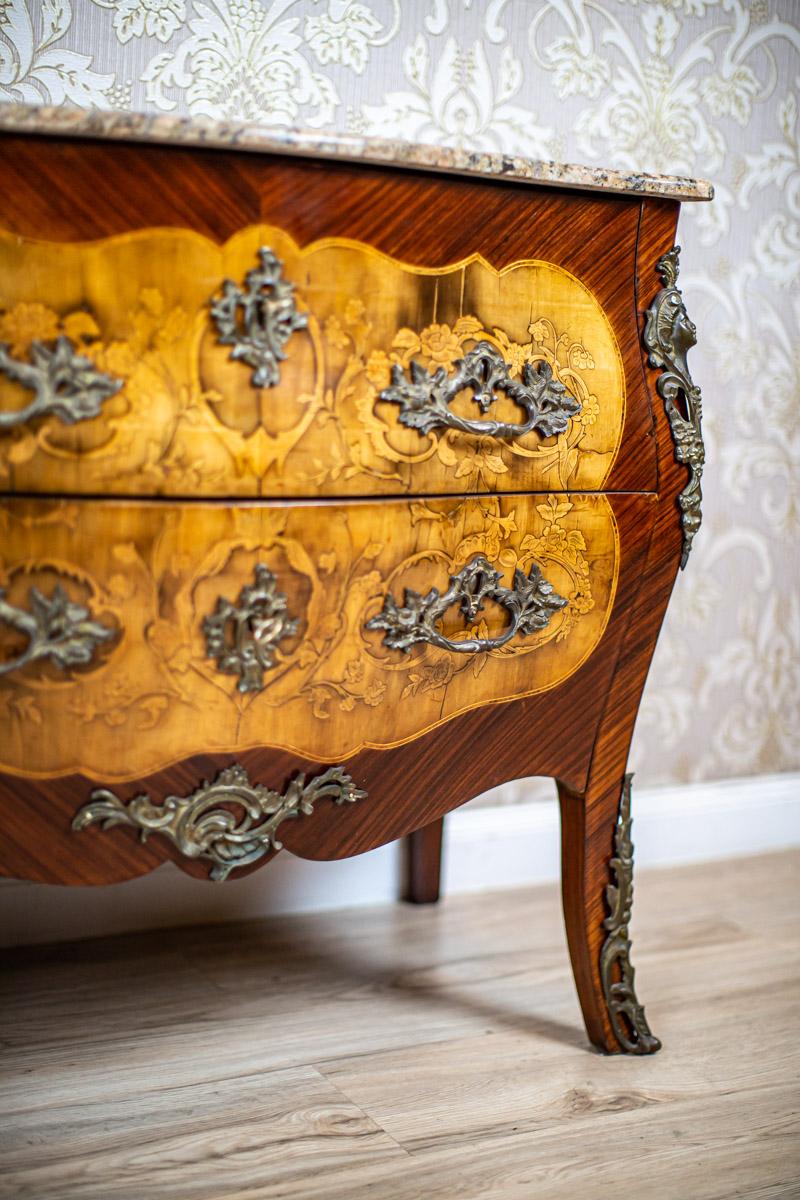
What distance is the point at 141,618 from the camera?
0.87 m

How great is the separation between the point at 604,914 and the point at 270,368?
0.67m

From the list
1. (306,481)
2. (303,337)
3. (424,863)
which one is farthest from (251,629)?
(424,863)

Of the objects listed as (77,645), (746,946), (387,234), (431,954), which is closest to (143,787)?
(77,645)

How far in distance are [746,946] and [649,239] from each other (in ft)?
3.01

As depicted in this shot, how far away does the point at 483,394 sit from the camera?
3.18 ft

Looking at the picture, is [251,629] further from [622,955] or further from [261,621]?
[622,955]

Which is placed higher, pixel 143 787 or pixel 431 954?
pixel 143 787

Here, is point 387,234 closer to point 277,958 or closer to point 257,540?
point 257,540

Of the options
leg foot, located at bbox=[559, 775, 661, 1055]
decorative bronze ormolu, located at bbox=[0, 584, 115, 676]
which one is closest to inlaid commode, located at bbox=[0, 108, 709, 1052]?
decorative bronze ormolu, located at bbox=[0, 584, 115, 676]

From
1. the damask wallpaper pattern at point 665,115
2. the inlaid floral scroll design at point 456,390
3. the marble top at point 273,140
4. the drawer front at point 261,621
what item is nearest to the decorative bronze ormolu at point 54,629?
the drawer front at point 261,621

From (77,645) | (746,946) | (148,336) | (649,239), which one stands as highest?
(649,239)

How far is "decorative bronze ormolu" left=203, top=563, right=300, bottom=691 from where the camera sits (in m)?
0.88

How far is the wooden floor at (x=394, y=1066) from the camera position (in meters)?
0.95

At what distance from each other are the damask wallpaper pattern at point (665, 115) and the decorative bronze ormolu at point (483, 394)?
1.96 ft
